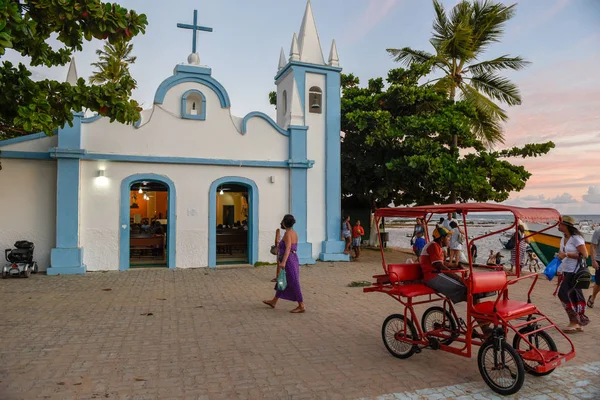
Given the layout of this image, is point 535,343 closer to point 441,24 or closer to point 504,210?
point 504,210

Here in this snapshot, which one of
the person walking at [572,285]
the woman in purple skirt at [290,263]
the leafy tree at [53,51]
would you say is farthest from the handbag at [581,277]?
the leafy tree at [53,51]

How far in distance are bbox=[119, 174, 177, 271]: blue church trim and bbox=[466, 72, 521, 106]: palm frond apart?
1411 cm

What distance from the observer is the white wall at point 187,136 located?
12.3 metres

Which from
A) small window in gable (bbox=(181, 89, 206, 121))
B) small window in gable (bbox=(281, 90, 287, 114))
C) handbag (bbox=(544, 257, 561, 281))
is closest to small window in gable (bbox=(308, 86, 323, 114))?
small window in gable (bbox=(281, 90, 287, 114))

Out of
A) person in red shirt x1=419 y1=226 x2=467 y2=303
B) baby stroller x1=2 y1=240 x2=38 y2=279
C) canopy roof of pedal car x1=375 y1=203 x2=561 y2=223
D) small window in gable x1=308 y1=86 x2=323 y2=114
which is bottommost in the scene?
baby stroller x1=2 y1=240 x2=38 y2=279

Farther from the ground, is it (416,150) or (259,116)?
(259,116)

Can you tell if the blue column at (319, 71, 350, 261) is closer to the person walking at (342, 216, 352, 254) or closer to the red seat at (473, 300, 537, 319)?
the person walking at (342, 216, 352, 254)

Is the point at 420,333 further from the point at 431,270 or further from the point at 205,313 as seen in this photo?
the point at 205,313

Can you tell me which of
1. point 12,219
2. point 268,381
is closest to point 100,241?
point 12,219

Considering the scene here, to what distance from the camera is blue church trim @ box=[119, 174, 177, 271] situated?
1232 centimetres

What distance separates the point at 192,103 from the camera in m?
14.2

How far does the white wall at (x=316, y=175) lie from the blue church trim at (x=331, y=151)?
13 centimetres

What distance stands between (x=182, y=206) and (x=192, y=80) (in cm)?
394

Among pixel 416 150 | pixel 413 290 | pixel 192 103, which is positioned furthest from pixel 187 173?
pixel 413 290
